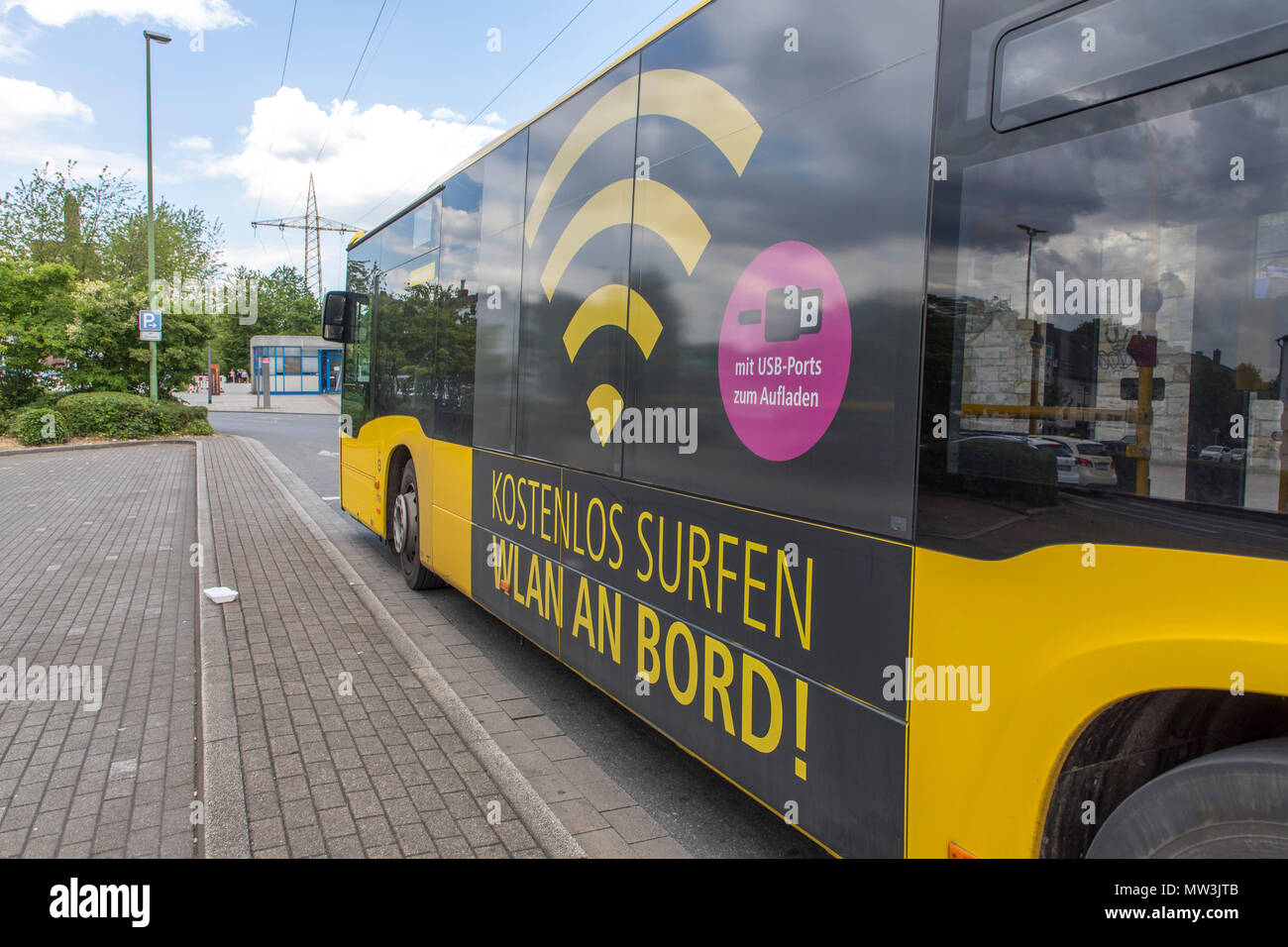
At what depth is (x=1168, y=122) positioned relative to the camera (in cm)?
180

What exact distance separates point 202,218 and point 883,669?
35.8 meters

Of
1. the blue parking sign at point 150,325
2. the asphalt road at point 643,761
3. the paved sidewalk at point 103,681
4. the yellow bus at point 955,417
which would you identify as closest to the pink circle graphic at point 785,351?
the yellow bus at point 955,417

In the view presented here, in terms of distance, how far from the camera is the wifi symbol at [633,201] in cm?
324

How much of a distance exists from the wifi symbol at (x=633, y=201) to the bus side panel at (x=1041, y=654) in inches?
68.0

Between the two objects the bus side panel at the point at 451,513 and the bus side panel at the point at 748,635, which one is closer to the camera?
the bus side panel at the point at 748,635

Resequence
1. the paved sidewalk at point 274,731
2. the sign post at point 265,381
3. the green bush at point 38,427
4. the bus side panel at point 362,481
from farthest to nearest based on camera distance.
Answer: the sign post at point 265,381 < the green bush at point 38,427 < the bus side panel at point 362,481 < the paved sidewalk at point 274,731

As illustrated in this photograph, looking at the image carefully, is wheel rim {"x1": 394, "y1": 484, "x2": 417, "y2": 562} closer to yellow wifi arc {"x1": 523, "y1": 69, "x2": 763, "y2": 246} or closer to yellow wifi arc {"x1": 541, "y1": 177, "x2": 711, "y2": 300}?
yellow wifi arc {"x1": 541, "y1": 177, "x2": 711, "y2": 300}

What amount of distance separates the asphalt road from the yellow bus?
386 millimetres

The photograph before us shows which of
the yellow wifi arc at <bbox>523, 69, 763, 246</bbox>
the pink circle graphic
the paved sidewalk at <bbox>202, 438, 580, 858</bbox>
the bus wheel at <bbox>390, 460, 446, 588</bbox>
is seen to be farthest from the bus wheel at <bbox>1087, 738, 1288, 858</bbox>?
the bus wheel at <bbox>390, 460, 446, 588</bbox>

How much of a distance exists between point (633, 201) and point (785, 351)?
1.40 m

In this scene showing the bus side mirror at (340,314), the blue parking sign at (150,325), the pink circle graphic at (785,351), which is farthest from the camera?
the blue parking sign at (150,325)

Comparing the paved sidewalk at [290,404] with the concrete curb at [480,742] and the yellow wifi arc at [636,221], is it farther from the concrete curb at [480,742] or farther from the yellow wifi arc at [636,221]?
the yellow wifi arc at [636,221]

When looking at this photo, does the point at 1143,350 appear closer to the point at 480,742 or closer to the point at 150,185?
the point at 480,742

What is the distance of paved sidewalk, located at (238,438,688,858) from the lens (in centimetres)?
341
